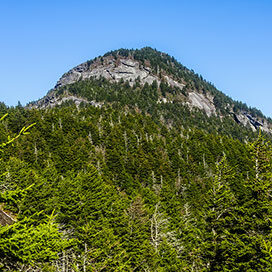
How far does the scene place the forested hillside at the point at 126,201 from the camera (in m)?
10.9

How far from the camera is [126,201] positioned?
41250 millimetres

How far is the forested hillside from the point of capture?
1092cm

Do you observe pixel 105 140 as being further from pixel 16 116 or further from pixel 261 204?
pixel 261 204

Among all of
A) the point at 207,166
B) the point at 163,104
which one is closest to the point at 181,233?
the point at 207,166

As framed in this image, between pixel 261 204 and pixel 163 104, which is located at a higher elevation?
pixel 163 104

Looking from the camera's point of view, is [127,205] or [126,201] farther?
[126,201]

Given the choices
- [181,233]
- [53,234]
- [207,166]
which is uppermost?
[207,166]

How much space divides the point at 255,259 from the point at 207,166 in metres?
70.5

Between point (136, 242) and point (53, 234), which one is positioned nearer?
point (53, 234)

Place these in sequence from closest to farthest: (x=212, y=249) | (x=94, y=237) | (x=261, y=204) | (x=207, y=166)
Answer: (x=261, y=204) → (x=212, y=249) → (x=94, y=237) → (x=207, y=166)

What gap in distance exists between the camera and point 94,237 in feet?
71.1

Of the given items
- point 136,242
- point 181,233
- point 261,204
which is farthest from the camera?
point 181,233

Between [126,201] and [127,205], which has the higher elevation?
[126,201]

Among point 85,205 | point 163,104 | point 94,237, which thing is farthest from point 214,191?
point 163,104
